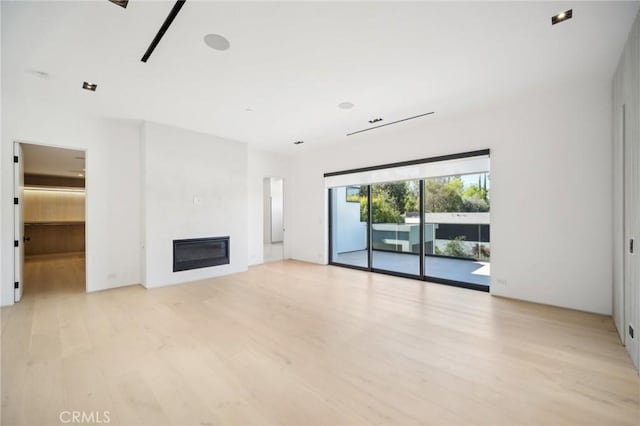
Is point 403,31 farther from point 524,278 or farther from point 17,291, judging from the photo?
point 17,291

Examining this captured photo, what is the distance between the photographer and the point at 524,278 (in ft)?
13.4

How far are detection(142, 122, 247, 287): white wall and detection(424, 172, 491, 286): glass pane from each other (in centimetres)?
411

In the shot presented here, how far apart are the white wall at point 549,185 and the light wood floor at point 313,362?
0.46m

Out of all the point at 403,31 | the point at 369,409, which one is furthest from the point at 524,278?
the point at 403,31

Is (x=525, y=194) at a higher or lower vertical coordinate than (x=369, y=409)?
higher

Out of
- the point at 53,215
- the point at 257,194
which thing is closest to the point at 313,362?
the point at 257,194

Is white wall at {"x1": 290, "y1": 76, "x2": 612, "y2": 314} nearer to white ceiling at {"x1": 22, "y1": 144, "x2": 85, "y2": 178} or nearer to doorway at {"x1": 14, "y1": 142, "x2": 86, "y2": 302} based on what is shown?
white ceiling at {"x1": 22, "y1": 144, "x2": 85, "y2": 178}

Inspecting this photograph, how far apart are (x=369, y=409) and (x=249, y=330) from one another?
67.9 inches

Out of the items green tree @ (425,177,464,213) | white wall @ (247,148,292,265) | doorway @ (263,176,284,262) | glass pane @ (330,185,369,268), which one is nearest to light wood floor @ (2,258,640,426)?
green tree @ (425,177,464,213)

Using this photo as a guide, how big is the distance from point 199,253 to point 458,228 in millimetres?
5149

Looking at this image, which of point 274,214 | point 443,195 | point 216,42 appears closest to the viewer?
point 216,42

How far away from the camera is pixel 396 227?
5844mm

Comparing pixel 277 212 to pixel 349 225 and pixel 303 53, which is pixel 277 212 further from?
pixel 303 53

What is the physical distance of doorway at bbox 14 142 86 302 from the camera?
20.6ft
